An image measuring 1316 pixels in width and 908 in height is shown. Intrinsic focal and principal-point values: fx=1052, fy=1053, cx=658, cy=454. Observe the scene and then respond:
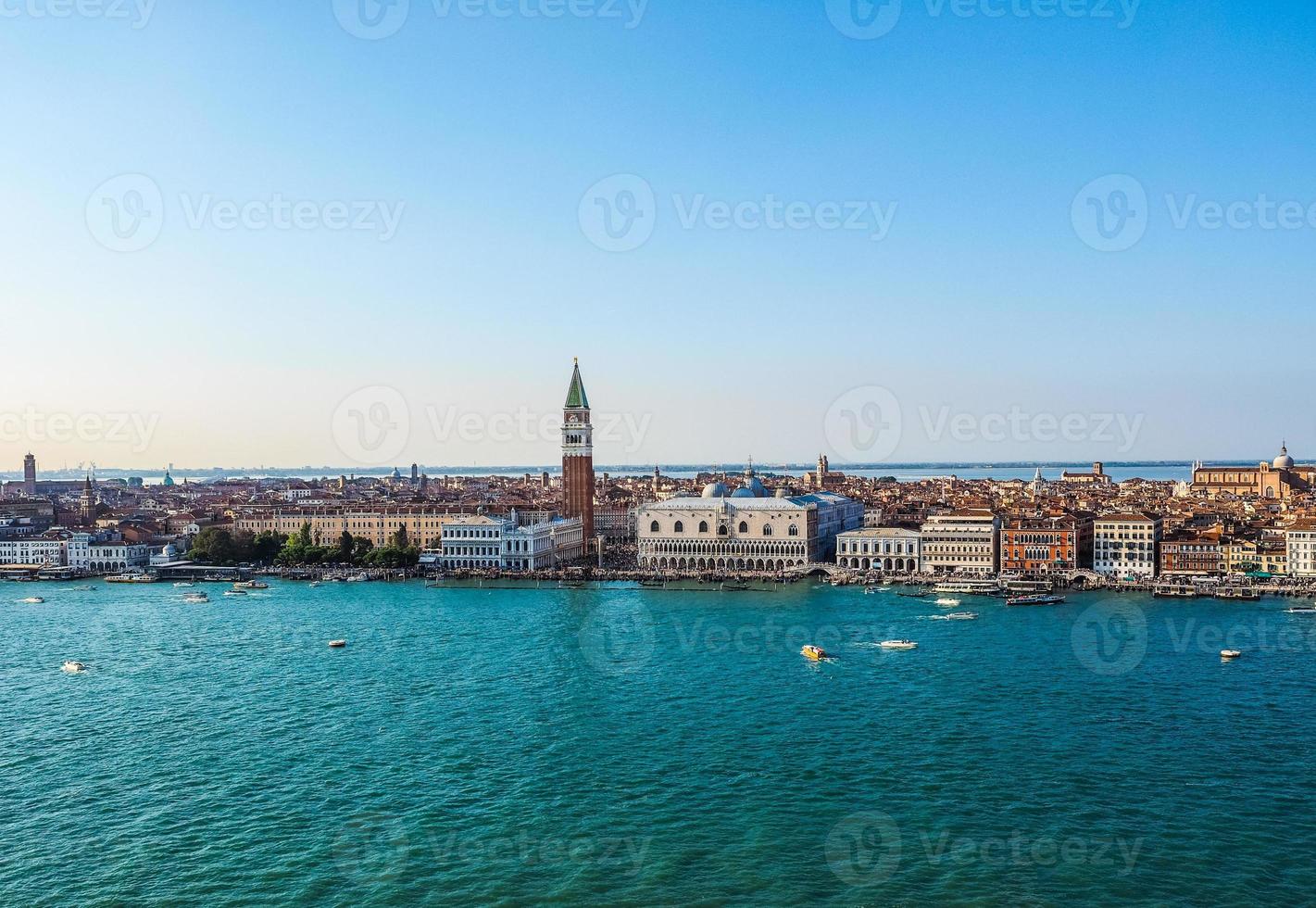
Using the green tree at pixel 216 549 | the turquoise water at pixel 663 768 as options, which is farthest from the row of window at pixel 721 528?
the green tree at pixel 216 549

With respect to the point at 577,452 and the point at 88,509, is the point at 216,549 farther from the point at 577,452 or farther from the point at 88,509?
the point at 88,509

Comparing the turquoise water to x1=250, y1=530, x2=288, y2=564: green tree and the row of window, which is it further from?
x1=250, y1=530, x2=288, y2=564: green tree

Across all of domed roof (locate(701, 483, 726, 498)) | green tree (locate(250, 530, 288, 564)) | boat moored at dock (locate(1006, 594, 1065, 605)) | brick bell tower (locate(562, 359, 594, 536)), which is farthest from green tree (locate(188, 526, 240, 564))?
boat moored at dock (locate(1006, 594, 1065, 605))

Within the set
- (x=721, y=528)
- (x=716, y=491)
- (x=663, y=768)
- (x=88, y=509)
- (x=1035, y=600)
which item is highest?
(x=716, y=491)

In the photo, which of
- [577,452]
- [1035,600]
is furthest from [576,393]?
[1035,600]

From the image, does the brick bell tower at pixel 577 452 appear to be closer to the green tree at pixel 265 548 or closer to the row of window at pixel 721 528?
the row of window at pixel 721 528

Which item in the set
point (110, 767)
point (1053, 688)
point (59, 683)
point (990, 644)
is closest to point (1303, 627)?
point (990, 644)

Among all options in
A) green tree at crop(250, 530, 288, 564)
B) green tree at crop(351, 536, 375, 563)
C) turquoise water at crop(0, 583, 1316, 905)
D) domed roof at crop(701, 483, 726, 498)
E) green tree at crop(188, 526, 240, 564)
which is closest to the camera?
turquoise water at crop(0, 583, 1316, 905)
